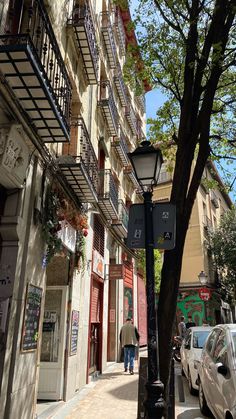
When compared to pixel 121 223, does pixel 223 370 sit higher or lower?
lower

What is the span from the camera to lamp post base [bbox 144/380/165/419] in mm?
3793

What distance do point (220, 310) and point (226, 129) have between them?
24801mm

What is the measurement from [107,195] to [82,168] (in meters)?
4.77

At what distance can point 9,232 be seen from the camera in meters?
6.30

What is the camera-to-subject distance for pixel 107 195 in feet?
42.9

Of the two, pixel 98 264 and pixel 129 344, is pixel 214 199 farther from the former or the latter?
pixel 129 344

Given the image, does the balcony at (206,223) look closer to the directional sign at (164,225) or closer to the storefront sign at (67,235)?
the storefront sign at (67,235)

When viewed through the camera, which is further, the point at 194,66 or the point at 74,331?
the point at 74,331

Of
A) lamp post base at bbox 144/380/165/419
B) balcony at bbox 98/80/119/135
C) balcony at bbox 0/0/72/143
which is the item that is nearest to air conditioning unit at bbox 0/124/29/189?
balcony at bbox 0/0/72/143

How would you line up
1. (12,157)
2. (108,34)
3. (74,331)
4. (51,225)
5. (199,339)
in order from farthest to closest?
(108,34)
(199,339)
(74,331)
(51,225)
(12,157)

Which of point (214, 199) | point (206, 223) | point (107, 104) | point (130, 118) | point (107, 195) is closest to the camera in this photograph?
point (107, 195)

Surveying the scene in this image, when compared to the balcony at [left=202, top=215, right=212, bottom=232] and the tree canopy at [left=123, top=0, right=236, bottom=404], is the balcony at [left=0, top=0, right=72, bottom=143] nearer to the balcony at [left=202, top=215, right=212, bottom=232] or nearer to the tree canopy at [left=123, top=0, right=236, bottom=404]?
the tree canopy at [left=123, top=0, right=236, bottom=404]

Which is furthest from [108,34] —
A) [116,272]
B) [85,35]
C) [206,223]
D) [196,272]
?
[206,223]

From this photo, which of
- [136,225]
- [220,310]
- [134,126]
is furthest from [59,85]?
[220,310]
